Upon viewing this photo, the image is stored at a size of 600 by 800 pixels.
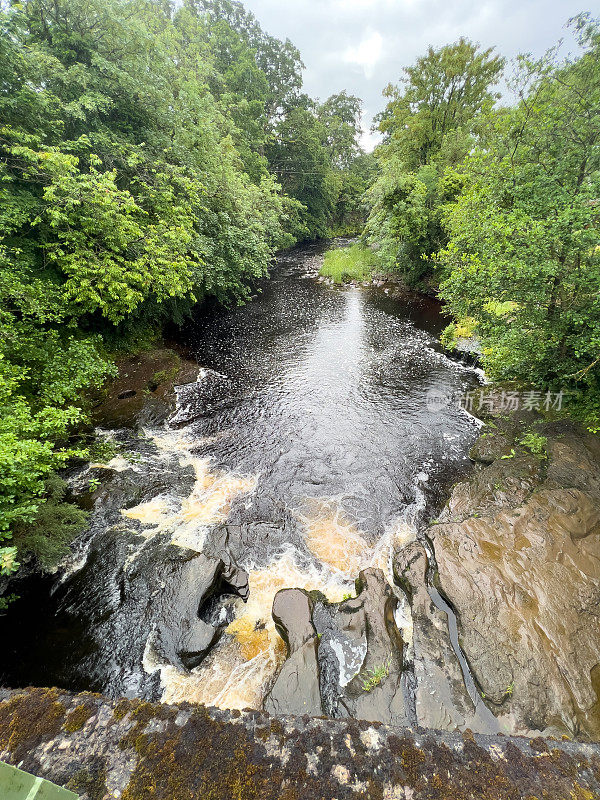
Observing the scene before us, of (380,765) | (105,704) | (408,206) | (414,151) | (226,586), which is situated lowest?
(226,586)

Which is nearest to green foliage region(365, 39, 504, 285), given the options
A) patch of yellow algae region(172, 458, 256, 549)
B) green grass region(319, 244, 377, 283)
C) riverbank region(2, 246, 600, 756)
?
green grass region(319, 244, 377, 283)

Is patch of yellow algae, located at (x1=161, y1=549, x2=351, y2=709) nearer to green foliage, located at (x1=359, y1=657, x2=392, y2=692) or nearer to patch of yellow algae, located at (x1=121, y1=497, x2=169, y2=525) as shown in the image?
green foliage, located at (x1=359, y1=657, x2=392, y2=692)

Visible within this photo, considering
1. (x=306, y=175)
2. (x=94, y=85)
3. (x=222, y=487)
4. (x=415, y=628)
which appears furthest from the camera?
(x=306, y=175)

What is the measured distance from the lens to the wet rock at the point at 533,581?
163 inches

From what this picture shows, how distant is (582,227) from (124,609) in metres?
10.5

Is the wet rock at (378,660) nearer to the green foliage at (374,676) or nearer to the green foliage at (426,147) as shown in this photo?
the green foliage at (374,676)

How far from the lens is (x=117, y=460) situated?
8.54 metres

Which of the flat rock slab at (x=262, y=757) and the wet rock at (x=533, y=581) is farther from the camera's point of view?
the wet rock at (x=533, y=581)

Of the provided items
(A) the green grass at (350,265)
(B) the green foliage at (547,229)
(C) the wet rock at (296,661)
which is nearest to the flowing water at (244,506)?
(C) the wet rock at (296,661)

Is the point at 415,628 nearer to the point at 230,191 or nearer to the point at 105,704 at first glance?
the point at 105,704

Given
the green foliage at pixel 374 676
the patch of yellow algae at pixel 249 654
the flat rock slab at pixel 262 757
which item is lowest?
the patch of yellow algae at pixel 249 654

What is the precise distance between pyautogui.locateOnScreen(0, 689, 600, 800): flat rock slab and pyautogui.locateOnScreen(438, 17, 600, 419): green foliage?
22.3 ft

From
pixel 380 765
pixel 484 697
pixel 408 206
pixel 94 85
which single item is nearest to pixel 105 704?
pixel 380 765

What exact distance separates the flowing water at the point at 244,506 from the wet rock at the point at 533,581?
3.53ft
